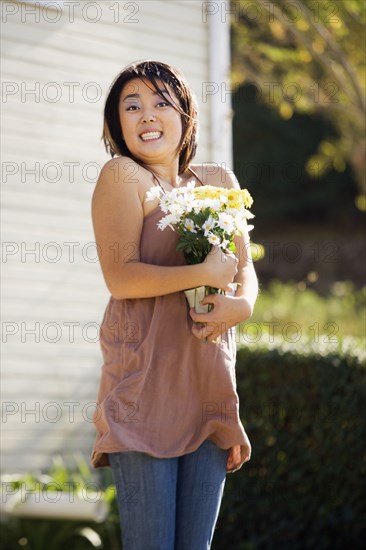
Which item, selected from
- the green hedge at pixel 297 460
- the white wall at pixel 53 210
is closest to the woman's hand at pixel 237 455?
the green hedge at pixel 297 460

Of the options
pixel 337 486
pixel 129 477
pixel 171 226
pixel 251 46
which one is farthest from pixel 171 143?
pixel 251 46

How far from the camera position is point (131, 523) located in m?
2.81

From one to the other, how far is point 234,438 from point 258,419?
283 cm

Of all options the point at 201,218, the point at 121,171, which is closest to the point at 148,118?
the point at 121,171

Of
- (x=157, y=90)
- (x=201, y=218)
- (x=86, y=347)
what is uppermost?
(x=157, y=90)

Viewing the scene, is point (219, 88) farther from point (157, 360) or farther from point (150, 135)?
point (157, 360)

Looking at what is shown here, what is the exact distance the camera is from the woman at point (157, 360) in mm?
2793

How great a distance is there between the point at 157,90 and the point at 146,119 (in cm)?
10

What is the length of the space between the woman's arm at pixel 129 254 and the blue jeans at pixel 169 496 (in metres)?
0.50

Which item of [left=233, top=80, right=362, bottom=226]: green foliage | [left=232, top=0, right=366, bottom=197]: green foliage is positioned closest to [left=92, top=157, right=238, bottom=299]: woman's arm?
[left=232, top=0, right=366, bottom=197]: green foliage

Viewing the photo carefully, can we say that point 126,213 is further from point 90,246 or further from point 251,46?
point 251,46

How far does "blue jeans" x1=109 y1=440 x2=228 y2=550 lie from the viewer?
2754 millimetres

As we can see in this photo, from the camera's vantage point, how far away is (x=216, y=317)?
2.84 metres

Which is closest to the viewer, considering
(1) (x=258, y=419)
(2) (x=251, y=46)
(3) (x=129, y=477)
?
(3) (x=129, y=477)
